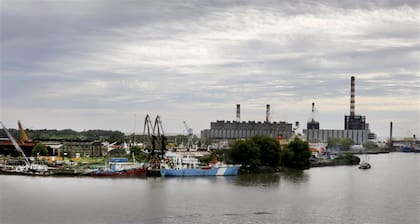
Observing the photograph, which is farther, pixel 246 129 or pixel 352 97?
pixel 246 129

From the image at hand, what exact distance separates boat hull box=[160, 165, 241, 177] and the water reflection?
0.40 meters

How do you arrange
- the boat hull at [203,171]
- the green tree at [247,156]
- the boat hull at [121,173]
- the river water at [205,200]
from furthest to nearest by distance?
the green tree at [247,156], the boat hull at [203,171], the boat hull at [121,173], the river water at [205,200]

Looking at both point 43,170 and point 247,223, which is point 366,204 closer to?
point 247,223

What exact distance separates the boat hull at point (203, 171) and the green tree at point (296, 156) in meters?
2.97

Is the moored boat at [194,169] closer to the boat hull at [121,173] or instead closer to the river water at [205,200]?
the boat hull at [121,173]

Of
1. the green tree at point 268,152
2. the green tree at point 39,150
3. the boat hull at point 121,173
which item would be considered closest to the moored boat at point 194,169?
the boat hull at point 121,173

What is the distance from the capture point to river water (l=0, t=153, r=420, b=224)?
9.17m

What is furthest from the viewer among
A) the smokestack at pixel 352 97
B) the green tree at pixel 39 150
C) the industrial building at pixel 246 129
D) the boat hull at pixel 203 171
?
the industrial building at pixel 246 129

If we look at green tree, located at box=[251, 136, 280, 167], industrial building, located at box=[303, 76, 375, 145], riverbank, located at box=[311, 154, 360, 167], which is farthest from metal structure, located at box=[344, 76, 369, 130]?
green tree, located at box=[251, 136, 280, 167]

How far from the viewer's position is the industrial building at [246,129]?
48.1m

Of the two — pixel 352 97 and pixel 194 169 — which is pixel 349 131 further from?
pixel 194 169

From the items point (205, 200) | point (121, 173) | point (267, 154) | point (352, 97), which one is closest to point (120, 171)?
point (121, 173)

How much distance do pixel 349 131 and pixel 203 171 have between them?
123 ft

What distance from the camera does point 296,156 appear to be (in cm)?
2103
